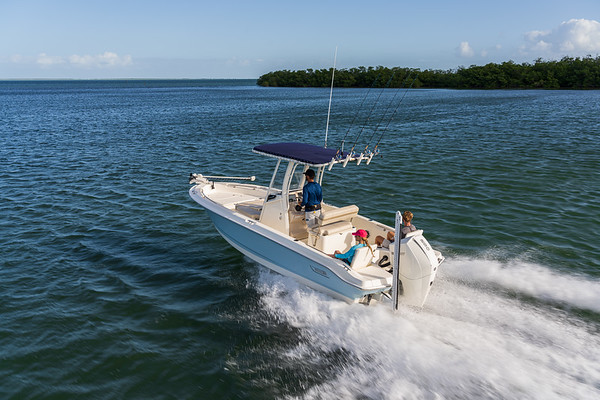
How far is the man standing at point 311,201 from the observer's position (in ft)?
26.9

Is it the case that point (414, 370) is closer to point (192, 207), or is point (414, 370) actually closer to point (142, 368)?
point (142, 368)

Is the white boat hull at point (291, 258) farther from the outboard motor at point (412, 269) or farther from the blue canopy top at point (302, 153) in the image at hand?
the blue canopy top at point (302, 153)

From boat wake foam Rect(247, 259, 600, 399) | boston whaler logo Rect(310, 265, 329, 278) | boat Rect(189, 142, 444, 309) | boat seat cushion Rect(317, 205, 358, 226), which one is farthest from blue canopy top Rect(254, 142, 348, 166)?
boat wake foam Rect(247, 259, 600, 399)

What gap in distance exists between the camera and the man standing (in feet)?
26.9

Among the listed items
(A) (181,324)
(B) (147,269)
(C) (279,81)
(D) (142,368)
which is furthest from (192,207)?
(C) (279,81)

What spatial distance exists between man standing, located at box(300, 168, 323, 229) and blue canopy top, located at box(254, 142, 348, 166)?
413 millimetres

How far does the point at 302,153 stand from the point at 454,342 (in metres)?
4.40

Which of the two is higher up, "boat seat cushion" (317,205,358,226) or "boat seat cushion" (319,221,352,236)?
"boat seat cushion" (317,205,358,226)

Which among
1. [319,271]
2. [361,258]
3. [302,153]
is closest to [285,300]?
[319,271]

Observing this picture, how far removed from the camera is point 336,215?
8.08 meters

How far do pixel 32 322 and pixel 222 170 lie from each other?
1131 cm

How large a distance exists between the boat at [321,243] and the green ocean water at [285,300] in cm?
41

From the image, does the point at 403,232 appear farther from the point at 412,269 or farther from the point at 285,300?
the point at 285,300

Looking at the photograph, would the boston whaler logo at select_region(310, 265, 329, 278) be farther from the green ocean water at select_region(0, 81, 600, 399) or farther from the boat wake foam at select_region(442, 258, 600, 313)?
the boat wake foam at select_region(442, 258, 600, 313)
